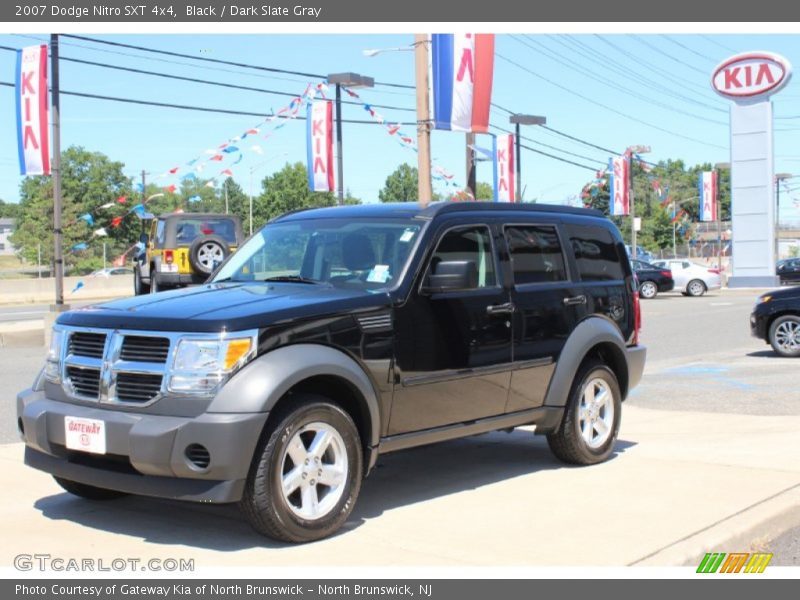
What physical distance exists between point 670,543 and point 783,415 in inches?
202

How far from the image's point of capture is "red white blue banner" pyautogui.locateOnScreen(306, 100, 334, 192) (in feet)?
96.0

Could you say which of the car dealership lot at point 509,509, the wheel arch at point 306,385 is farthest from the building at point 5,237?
the wheel arch at point 306,385

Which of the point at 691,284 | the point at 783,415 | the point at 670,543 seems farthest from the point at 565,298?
the point at 691,284

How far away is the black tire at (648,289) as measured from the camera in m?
37.4

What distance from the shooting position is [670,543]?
5215 millimetres

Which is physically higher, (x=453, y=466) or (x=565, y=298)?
(x=565, y=298)

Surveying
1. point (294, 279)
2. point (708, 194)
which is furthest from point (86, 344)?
point (708, 194)

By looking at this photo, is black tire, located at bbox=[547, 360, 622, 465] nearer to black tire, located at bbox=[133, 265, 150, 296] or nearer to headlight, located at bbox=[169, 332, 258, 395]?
headlight, located at bbox=[169, 332, 258, 395]

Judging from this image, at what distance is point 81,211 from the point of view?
8300cm

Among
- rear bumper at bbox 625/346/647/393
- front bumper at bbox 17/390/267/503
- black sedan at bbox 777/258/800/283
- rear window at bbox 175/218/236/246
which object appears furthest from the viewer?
black sedan at bbox 777/258/800/283

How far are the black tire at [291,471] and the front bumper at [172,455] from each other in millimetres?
111

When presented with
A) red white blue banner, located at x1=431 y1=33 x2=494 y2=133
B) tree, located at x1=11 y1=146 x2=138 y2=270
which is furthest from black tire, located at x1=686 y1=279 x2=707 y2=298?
tree, located at x1=11 y1=146 x2=138 y2=270

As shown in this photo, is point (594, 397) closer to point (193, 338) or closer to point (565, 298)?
point (565, 298)

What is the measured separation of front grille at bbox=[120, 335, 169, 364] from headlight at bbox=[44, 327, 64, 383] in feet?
2.00
